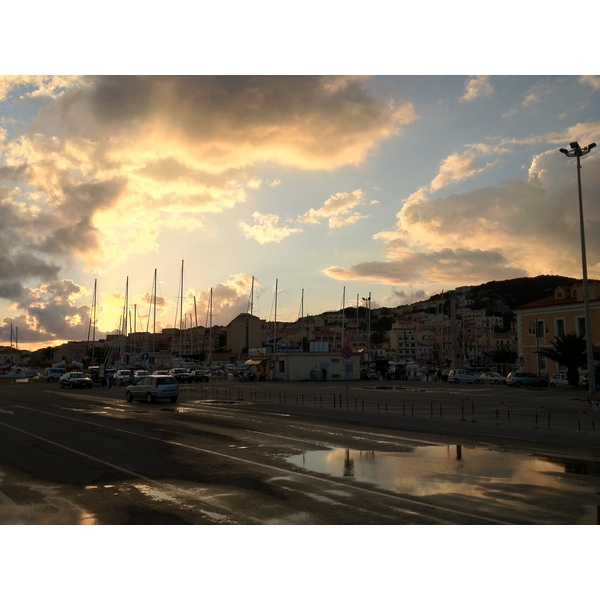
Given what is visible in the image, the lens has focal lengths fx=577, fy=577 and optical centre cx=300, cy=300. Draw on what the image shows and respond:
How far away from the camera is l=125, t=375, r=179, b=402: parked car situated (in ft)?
117

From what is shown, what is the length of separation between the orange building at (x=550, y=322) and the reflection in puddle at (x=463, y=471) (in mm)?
50869

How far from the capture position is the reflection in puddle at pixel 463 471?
10.2 m

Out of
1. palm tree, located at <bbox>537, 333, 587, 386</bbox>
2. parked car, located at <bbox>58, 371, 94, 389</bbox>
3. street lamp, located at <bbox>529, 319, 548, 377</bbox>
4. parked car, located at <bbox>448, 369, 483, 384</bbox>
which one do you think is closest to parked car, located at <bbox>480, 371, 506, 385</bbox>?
parked car, located at <bbox>448, 369, 483, 384</bbox>

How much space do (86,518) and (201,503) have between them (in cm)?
176

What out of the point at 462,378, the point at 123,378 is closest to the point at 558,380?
the point at 462,378

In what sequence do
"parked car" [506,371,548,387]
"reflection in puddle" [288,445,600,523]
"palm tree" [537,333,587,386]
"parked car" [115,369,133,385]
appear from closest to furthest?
1. "reflection in puddle" [288,445,600,523]
2. "palm tree" [537,333,587,386]
3. "parked car" [506,371,548,387]
4. "parked car" [115,369,133,385]

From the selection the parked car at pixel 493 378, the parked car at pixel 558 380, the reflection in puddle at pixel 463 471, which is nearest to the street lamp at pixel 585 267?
the reflection in puddle at pixel 463 471

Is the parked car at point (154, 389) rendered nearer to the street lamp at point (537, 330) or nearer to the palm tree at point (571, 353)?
the palm tree at point (571, 353)

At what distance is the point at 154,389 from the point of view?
117ft

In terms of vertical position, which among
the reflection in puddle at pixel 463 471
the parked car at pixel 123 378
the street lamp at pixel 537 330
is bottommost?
the reflection in puddle at pixel 463 471

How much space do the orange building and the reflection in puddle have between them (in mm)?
50869

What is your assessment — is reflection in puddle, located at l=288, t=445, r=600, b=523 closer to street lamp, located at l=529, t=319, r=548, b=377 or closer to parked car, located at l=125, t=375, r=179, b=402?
parked car, located at l=125, t=375, r=179, b=402

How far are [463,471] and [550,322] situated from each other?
59385 millimetres

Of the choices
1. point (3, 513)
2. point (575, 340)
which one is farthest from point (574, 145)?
point (3, 513)
